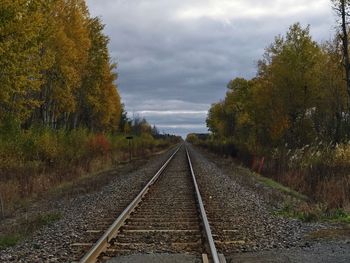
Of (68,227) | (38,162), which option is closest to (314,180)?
(68,227)

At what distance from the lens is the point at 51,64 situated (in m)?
20.8

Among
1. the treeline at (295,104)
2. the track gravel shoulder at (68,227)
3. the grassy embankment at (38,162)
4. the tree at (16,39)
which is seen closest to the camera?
the track gravel shoulder at (68,227)

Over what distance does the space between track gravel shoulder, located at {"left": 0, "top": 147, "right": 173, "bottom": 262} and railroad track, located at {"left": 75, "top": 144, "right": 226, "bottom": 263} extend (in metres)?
0.53

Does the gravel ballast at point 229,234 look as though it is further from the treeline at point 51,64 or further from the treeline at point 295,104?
the treeline at point 295,104

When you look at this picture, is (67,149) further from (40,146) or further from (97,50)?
(97,50)

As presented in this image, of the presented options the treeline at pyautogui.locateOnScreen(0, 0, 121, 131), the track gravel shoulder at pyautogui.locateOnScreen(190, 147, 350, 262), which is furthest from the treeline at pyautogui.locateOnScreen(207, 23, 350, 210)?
the treeline at pyautogui.locateOnScreen(0, 0, 121, 131)

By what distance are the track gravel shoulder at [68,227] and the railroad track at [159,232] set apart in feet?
1.73

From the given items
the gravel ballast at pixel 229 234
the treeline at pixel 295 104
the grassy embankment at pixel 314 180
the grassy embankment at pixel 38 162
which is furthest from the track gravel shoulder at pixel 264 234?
the treeline at pixel 295 104

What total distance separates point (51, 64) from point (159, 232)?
43.8ft

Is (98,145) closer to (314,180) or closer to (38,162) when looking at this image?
(38,162)

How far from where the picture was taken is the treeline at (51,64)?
12789mm

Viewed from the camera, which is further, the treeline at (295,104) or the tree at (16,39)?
the treeline at (295,104)

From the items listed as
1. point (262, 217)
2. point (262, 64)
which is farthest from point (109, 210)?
point (262, 64)

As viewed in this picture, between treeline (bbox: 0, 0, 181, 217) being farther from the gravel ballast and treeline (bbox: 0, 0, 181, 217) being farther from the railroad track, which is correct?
the railroad track
